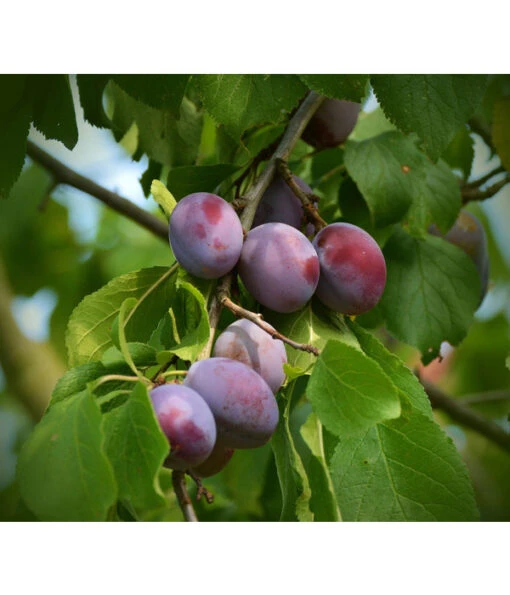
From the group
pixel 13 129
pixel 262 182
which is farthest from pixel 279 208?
pixel 13 129

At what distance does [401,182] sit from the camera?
0.79 m

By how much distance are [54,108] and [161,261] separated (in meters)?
0.69

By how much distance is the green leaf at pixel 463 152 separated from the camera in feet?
3.25

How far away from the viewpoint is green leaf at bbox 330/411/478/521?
59cm

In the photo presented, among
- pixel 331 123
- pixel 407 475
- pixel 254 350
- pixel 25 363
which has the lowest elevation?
pixel 25 363

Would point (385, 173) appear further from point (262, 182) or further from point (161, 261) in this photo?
point (161, 261)

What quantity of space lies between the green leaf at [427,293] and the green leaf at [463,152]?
0.15 metres

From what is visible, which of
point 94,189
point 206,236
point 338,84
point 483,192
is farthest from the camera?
point 94,189

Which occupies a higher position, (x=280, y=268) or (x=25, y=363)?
(x=280, y=268)

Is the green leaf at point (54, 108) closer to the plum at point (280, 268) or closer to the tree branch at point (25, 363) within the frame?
the plum at point (280, 268)

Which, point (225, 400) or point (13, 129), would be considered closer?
point (225, 400)

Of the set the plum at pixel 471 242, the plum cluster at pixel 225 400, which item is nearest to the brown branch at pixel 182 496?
the plum cluster at pixel 225 400

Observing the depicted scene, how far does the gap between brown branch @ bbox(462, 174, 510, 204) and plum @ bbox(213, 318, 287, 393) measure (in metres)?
0.47
